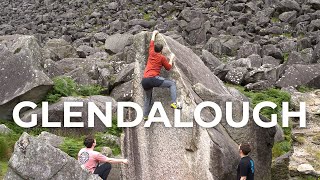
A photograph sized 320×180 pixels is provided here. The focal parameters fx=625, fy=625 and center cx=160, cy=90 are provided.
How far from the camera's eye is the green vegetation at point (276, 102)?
1722cm

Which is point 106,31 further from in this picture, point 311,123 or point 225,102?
point 225,102

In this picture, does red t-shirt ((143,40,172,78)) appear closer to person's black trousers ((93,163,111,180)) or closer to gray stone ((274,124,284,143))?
person's black trousers ((93,163,111,180))

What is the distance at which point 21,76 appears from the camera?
2030 cm

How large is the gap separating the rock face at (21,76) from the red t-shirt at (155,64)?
6.81 m

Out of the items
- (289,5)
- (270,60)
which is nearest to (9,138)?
(270,60)

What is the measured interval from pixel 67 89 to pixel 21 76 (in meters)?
1.82

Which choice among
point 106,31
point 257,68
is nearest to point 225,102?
point 257,68

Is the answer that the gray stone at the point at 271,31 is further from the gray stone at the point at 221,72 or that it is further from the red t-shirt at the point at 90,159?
the red t-shirt at the point at 90,159

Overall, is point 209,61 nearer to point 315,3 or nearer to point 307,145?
point 307,145

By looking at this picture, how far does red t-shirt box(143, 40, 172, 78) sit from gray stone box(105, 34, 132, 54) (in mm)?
21438

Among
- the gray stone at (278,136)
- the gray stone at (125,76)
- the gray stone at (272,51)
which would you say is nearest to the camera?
the gray stone at (278,136)

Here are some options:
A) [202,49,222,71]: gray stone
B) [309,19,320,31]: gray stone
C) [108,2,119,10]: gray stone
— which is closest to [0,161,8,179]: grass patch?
[202,49,222,71]: gray stone

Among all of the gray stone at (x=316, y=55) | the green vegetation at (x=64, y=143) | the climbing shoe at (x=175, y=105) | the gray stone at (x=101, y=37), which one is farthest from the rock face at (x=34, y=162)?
the gray stone at (x=101, y=37)

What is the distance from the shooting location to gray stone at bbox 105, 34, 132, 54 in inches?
1415
